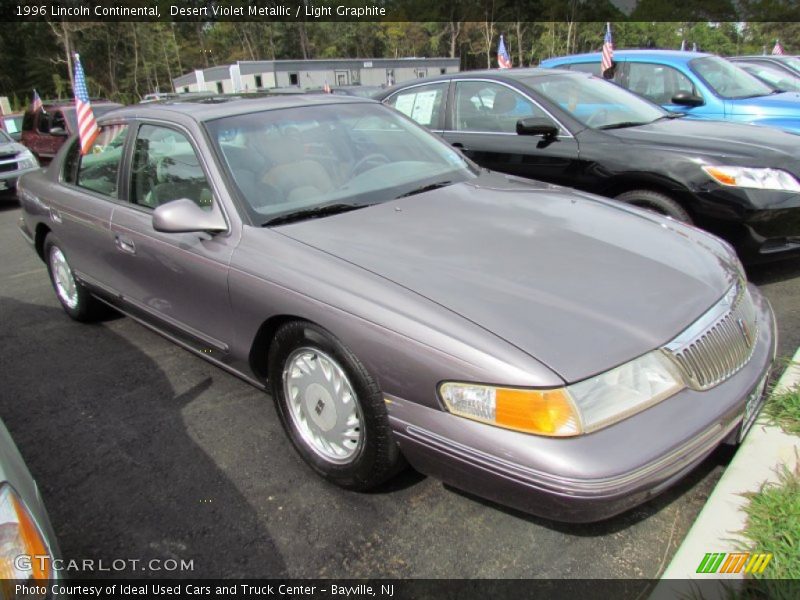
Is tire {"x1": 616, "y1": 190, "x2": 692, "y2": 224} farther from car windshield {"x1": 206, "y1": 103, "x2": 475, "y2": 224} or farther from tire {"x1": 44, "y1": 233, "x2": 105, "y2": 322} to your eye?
tire {"x1": 44, "y1": 233, "x2": 105, "y2": 322}

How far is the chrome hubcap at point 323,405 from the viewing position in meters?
2.39

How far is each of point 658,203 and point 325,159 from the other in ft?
8.20

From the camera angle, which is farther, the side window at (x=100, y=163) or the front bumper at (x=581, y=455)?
the side window at (x=100, y=163)

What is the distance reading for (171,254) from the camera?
310 centimetres

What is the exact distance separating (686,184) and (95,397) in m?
3.99

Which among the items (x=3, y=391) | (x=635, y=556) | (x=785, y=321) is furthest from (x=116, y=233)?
(x=785, y=321)

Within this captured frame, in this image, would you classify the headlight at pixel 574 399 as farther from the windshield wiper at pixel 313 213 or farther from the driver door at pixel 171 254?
the driver door at pixel 171 254

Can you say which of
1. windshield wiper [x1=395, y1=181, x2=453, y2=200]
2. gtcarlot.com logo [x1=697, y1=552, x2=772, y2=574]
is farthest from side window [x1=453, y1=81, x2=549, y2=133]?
gtcarlot.com logo [x1=697, y1=552, x2=772, y2=574]

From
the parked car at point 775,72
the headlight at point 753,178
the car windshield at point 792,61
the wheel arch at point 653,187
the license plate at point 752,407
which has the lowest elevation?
the license plate at point 752,407

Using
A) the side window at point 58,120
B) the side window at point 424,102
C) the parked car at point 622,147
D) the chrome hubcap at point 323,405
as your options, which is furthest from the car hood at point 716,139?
the side window at point 58,120

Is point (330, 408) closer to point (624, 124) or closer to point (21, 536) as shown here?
point (21, 536)

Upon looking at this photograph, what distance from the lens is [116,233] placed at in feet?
11.6

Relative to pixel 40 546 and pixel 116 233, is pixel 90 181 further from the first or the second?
pixel 40 546

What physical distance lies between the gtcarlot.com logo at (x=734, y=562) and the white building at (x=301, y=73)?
121ft
